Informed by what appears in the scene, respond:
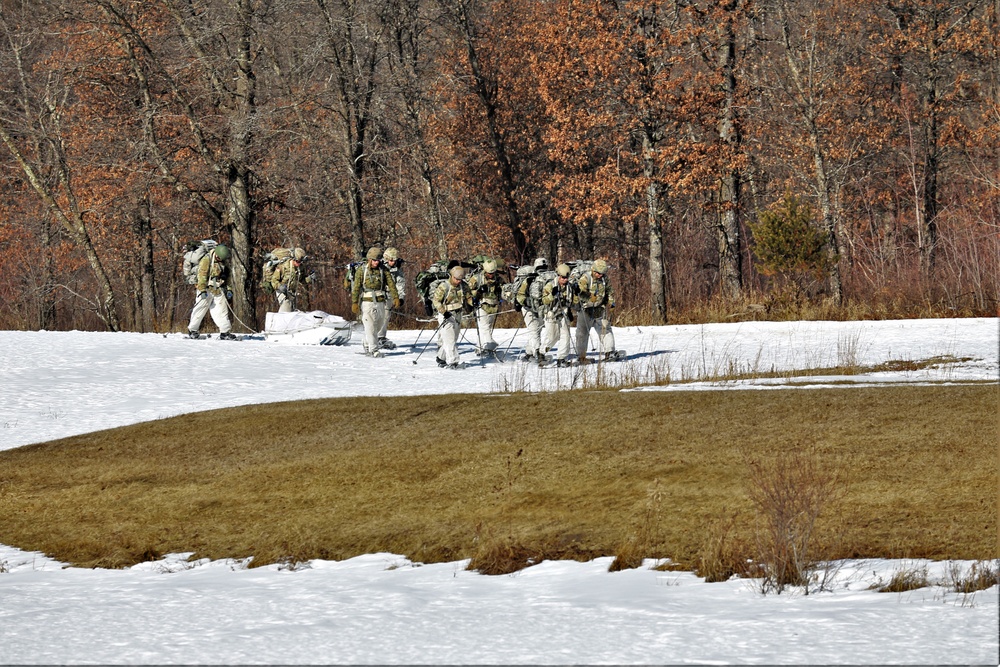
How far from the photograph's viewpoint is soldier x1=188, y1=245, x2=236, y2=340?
27.1 metres

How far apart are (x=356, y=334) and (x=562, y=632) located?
2211 cm

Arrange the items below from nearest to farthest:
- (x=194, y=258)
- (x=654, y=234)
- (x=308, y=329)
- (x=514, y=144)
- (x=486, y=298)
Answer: (x=486, y=298), (x=194, y=258), (x=308, y=329), (x=654, y=234), (x=514, y=144)

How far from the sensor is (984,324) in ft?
77.7

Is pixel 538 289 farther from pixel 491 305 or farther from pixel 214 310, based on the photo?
pixel 214 310

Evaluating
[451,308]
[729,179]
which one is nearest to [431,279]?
[451,308]

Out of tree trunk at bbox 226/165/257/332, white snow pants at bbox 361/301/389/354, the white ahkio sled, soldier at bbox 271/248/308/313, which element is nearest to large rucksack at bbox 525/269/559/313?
white snow pants at bbox 361/301/389/354

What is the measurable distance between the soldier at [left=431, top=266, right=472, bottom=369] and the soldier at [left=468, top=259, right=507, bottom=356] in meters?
0.78

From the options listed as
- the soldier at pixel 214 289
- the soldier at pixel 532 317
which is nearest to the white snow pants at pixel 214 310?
the soldier at pixel 214 289

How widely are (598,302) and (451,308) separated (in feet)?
8.58

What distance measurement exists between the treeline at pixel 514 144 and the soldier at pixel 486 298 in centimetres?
646

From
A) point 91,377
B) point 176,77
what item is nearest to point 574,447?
point 91,377

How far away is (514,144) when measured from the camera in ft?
145

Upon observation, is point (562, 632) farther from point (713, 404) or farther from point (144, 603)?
point (713, 404)

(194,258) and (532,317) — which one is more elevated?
(194,258)
